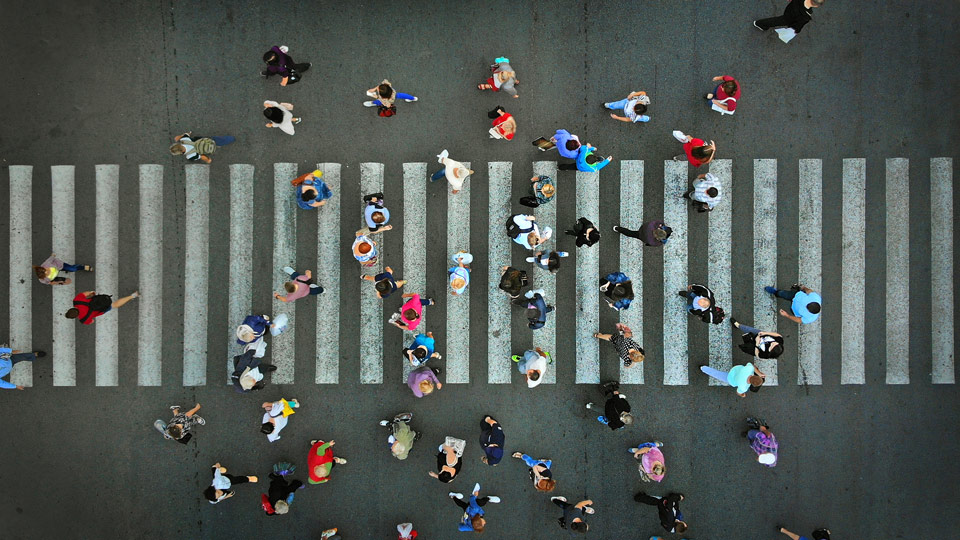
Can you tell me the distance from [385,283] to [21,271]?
6510 millimetres

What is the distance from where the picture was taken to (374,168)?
886 centimetres

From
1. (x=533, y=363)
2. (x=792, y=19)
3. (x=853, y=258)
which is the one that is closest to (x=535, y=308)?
(x=533, y=363)

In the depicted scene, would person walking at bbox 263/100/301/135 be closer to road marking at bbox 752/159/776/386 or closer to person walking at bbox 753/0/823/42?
road marking at bbox 752/159/776/386

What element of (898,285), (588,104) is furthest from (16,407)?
(898,285)

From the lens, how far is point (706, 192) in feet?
26.7

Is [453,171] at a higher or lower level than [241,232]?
higher

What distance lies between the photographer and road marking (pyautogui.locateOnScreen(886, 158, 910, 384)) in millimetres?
8922

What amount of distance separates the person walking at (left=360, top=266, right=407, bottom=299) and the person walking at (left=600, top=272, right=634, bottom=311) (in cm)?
342

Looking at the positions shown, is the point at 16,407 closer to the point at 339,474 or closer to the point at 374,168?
the point at 339,474

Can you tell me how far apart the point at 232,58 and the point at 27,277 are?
5.20m

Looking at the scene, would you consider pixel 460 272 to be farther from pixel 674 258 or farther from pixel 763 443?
pixel 763 443

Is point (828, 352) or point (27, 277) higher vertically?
point (27, 277)

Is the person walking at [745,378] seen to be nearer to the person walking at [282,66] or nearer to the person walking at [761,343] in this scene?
the person walking at [761,343]

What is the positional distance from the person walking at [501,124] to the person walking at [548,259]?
201 cm
